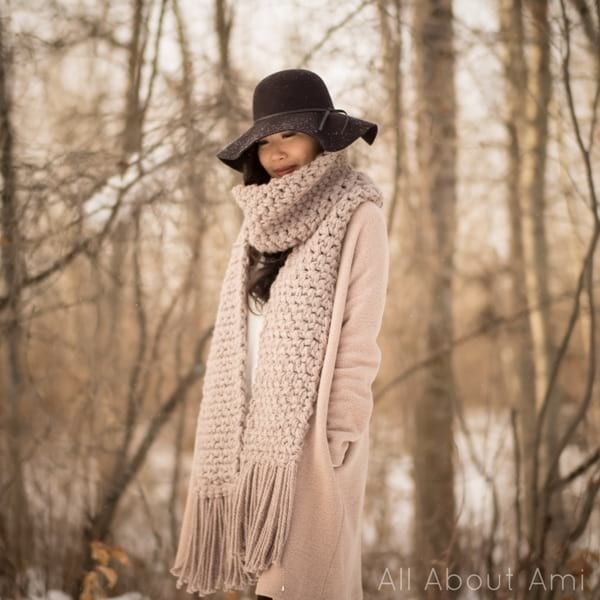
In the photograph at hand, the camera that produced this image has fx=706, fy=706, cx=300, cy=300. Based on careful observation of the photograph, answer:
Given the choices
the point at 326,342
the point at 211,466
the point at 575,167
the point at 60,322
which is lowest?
the point at 211,466

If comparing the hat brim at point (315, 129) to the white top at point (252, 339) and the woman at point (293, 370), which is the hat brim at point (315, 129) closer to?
the woman at point (293, 370)

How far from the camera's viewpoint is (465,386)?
1190cm

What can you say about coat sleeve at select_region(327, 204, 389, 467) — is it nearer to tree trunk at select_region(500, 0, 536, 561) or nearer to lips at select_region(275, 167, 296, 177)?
lips at select_region(275, 167, 296, 177)

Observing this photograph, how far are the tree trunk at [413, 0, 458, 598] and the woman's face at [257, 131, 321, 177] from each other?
91.3 inches

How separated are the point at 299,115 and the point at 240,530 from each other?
1286mm

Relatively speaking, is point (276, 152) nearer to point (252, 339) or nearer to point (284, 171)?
point (284, 171)

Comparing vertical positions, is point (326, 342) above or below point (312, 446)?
above

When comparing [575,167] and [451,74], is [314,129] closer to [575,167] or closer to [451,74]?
[451,74]

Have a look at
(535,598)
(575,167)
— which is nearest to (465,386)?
(575,167)

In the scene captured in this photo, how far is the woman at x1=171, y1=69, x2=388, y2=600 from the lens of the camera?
204 cm

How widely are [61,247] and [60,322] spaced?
1.99 meters

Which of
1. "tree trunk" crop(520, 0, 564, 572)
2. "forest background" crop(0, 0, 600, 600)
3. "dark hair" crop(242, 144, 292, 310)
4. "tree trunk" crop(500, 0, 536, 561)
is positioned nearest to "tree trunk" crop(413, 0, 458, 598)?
"forest background" crop(0, 0, 600, 600)

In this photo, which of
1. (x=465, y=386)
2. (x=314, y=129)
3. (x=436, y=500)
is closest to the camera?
(x=314, y=129)

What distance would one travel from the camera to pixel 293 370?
2102 millimetres
